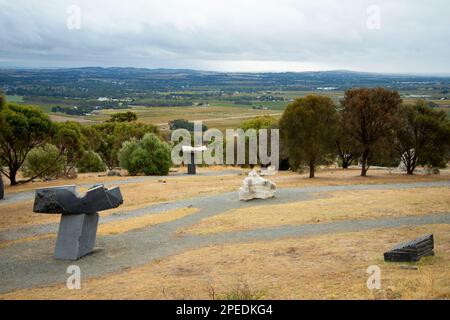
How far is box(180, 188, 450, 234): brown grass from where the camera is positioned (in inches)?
833

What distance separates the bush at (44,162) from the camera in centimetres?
4219

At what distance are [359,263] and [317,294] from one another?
3194 mm

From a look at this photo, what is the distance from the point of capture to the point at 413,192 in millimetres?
28062

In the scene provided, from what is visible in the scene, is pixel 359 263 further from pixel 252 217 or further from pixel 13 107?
pixel 13 107

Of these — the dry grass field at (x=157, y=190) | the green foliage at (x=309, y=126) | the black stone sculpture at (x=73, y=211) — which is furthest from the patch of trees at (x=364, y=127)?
the black stone sculpture at (x=73, y=211)

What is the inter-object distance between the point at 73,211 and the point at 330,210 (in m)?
11.7

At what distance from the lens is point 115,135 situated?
67.6 m

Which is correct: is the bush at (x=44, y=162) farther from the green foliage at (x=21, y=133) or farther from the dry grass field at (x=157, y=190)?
the dry grass field at (x=157, y=190)

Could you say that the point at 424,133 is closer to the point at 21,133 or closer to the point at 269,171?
the point at 269,171

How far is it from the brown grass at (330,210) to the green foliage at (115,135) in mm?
40571

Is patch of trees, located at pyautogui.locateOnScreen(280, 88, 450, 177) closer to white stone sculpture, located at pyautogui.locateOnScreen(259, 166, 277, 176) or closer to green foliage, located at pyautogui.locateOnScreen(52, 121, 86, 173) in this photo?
white stone sculpture, located at pyautogui.locateOnScreen(259, 166, 277, 176)

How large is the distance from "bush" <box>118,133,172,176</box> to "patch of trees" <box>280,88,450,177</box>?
570 inches

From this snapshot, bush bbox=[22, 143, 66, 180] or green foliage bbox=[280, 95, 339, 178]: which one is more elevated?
green foliage bbox=[280, 95, 339, 178]

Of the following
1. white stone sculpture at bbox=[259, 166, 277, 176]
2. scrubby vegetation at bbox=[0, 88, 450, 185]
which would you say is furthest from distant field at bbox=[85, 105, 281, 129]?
scrubby vegetation at bbox=[0, 88, 450, 185]
